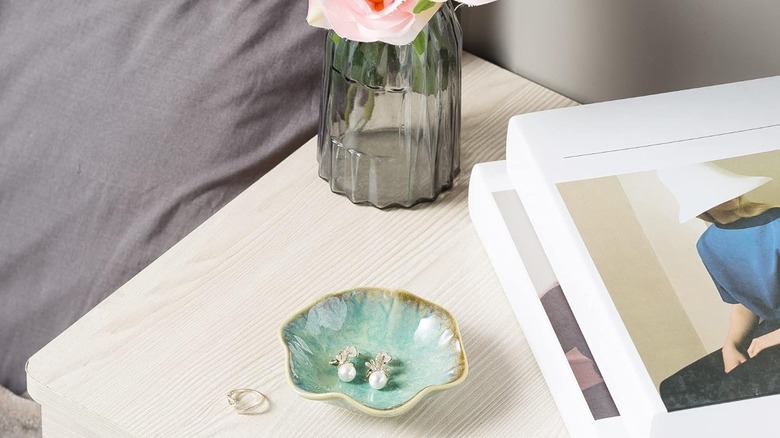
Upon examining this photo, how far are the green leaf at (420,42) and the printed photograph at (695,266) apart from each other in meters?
0.14

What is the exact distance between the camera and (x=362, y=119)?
0.71m

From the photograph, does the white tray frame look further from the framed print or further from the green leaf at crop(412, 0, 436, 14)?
the green leaf at crop(412, 0, 436, 14)

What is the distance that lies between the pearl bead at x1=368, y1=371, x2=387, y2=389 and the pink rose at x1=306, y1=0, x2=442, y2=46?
20 centimetres

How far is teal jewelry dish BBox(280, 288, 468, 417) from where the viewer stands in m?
0.59

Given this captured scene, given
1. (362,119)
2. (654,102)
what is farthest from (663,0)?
(362,119)

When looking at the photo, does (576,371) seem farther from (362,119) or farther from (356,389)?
(362,119)

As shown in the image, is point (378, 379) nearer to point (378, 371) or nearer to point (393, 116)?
point (378, 371)

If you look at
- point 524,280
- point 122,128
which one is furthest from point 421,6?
point 122,128

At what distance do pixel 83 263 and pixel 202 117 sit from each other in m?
0.19

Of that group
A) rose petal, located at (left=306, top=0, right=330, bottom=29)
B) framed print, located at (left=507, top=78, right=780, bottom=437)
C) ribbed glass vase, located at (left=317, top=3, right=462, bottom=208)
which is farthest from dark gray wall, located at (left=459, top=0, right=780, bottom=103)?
rose petal, located at (left=306, top=0, right=330, bottom=29)

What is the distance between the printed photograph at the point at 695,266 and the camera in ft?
1.68

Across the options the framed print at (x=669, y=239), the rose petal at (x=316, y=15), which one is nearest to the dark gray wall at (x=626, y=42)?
the framed print at (x=669, y=239)

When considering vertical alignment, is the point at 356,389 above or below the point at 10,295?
above

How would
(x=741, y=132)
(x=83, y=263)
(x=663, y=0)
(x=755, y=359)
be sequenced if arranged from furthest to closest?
(x=83, y=263), (x=663, y=0), (x=741, y=132), (x=755, y=359)
